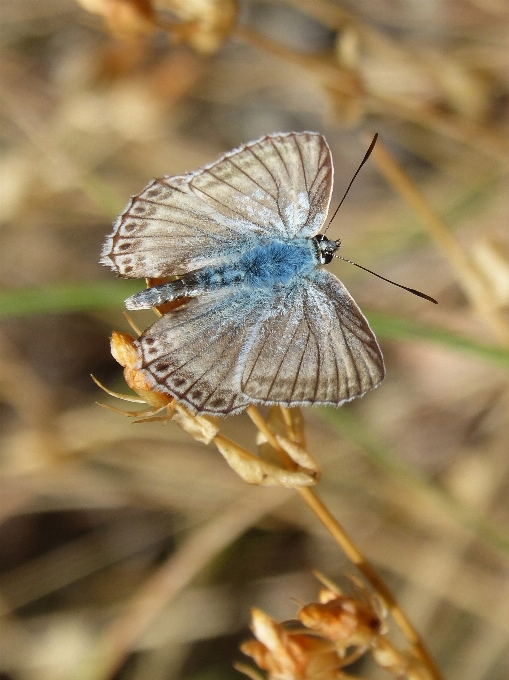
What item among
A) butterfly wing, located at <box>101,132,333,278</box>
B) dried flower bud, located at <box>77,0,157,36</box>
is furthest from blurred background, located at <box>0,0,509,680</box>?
butterfly wing, located at <box>101,132,333,278</box>

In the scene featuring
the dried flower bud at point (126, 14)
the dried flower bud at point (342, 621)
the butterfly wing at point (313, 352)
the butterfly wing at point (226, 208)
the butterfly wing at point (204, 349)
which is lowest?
the dried flower bud at point (342, 621)

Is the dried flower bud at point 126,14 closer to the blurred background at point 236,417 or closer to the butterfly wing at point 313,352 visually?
the blurred background at point 236,417

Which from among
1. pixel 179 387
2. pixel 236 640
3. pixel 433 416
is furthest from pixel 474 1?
pixel 236 640

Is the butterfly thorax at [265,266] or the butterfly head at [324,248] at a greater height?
the butterfly thorax at [265,266]

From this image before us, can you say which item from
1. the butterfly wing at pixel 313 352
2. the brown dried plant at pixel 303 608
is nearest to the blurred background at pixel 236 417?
the butterfly wing at pixel 313 352

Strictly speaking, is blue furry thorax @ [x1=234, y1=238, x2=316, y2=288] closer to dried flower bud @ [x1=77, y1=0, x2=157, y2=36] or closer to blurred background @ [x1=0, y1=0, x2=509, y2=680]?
blurred background @ [x1=0, y1=0, x2=509, y2=680]

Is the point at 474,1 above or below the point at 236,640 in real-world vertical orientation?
above

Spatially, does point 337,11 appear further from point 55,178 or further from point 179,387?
point 179,387
